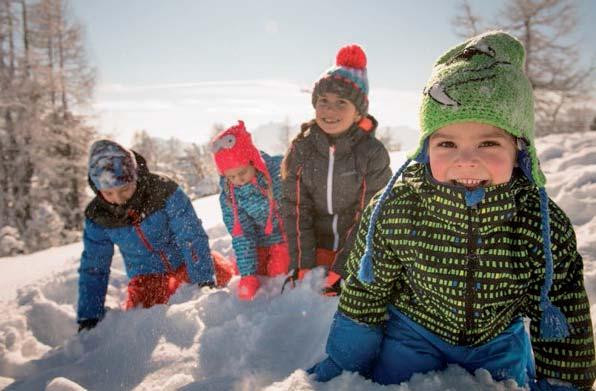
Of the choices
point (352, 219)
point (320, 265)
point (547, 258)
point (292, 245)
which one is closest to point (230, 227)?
point (292, 245)

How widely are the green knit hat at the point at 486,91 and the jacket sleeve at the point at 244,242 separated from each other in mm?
2284

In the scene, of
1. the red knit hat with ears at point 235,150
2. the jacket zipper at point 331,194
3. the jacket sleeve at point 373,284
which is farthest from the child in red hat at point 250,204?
the jacket sleeve at point 373,284

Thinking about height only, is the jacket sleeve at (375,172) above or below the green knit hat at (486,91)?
below

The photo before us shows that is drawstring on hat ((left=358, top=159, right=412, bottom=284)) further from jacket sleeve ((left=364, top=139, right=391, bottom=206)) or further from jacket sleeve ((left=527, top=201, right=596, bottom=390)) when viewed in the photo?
jacket sleeve ((left=364, top=139, right=391, bottom=206))

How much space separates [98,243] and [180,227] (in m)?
0.70

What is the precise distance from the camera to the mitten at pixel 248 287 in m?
2.95

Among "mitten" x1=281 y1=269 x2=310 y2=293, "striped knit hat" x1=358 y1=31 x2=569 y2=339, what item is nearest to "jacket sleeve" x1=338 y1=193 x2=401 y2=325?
"striped knit hat" x1=358 y1=31 x2=569 y2=339

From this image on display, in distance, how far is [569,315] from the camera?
1350 millimetres

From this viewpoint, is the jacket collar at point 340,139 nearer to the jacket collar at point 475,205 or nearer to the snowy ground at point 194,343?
the snowy ground at point 194,343

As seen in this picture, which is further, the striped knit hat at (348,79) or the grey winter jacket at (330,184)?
the grey winter jacket at (330,184)

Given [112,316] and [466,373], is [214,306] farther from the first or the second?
[466,373]

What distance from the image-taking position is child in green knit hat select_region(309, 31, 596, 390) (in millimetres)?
1292

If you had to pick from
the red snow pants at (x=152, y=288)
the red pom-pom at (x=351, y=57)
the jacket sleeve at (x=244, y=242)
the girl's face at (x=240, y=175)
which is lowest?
the red snow pants at (x=152, y=288)

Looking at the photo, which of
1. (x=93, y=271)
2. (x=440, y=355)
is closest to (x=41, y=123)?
(x=93, y=271)
